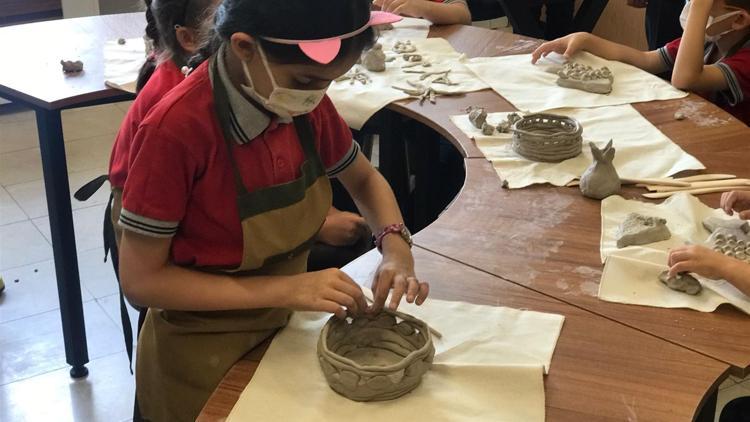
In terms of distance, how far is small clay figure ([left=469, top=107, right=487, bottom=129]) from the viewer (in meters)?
1.87

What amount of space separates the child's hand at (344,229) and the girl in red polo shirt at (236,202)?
447mm

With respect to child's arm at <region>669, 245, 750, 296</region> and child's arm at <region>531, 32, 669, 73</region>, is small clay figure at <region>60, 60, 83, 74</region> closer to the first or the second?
child's arm at <region>531, 32, 669, 73</region>

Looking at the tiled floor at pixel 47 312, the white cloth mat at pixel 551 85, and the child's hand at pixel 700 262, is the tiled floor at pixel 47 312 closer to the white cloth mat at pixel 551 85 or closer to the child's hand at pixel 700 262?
the white cloth mat at pixel 551 85

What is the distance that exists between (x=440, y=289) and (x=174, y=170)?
43 cm

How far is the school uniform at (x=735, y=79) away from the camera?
2084 millimetres

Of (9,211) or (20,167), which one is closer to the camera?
(9,211)

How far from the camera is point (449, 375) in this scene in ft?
3.58

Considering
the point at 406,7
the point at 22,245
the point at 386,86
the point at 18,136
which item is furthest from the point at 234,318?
the point at 18,136

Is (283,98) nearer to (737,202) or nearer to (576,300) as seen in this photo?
(576,300)

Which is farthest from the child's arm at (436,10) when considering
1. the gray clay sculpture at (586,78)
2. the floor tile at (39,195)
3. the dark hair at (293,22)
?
the dark hair at (293,22)

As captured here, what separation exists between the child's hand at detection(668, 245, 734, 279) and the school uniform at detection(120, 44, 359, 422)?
0.53 m

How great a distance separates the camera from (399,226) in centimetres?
136

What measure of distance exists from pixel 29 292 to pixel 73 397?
57cm

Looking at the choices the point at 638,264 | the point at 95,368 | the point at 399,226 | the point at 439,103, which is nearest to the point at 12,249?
the point at 95,368
